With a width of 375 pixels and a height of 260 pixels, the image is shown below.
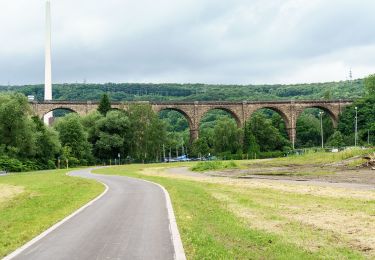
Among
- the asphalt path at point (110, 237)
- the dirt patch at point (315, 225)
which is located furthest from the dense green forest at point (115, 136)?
the dirt patch at point (315, 225)

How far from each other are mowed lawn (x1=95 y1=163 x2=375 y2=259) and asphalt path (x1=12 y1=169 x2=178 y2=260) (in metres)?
0.66

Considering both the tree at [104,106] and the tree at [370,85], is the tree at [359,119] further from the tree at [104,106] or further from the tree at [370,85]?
the tree at [104,106]

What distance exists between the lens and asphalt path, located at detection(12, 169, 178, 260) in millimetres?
10711

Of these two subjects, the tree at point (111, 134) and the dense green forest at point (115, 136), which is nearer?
the dense green forest at point (115, 136)

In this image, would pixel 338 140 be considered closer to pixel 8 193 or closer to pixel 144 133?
pixel 144 133

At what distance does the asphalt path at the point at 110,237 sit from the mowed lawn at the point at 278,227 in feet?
2.18

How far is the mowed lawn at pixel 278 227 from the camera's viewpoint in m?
10.8

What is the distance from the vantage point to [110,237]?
12969mm

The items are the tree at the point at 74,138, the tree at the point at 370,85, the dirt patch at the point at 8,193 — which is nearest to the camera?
the dirt patch at the point at 8,193

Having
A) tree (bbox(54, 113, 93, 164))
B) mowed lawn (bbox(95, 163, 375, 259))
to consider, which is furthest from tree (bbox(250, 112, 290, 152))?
mowed lawn (bbox(95, 163, 375, 259))

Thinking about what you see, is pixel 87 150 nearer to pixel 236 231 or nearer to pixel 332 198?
pixel 332 198

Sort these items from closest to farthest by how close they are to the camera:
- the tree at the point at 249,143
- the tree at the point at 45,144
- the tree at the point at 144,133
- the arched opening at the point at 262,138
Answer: the tree at the point at 45,144, the tree at the point at 144,133, the tree at the point at 249,143, the arched opening at the point at 262,138

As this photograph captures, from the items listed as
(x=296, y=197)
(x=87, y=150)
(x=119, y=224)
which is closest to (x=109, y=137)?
(x=87, y=150)

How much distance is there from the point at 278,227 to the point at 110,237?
15.6 feet
